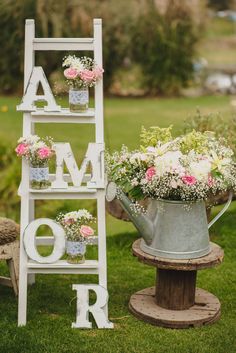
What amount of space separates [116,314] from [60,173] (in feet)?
3.23

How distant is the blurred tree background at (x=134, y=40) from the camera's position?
12469mm

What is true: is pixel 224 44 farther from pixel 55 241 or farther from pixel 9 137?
pixel 55 241

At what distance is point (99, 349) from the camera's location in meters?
4.32

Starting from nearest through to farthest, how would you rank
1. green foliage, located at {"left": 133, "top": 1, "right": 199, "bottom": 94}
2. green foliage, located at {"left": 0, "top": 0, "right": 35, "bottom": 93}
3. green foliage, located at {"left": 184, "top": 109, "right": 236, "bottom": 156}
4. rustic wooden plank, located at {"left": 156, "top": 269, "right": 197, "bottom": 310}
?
rustic wooden plank, located at {"left": 156, "top": 269, "right": 197, "bottom": 310}
green foliage, located at {"left": 184, "top": 109, "right": 236, "bottom": 156}
green foliage, located at {"left": 0, "top": 0, "right": 35, "bottom": 93}
green foliage, located at {"left": 133, "top": 1, "right": 199, "bottom": 94}

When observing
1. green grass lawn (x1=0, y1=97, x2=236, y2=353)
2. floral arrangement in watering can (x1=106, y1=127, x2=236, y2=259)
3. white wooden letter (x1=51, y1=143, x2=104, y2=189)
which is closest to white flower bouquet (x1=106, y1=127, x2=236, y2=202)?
floral arrangement in watering can (x1=106, y1=127, x2=236, y2=259)

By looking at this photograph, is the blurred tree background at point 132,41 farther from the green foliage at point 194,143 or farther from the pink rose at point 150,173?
the pink rose at point 150,173

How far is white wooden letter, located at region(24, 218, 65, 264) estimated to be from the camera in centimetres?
454

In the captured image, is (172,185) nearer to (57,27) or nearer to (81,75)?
(81,75)

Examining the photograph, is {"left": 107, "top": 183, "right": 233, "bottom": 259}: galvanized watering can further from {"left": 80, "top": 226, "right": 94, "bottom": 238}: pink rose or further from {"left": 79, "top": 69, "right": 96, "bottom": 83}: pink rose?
{"left": 79, "top": 69, "right": 96, "bottom": 83}: pink rose

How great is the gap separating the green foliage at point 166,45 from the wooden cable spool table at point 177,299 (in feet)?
27.5

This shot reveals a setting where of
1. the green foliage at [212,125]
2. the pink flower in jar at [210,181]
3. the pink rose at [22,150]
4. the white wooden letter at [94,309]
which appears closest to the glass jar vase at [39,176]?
the pink rose at [22,150]

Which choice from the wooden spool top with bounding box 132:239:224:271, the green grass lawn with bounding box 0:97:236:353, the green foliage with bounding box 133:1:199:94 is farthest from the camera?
the green foliage with bounding box 133:1:199:94

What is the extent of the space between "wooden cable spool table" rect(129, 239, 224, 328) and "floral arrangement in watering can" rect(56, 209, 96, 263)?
341 millimetres

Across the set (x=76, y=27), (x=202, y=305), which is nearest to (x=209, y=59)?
(x=76, y=27)
